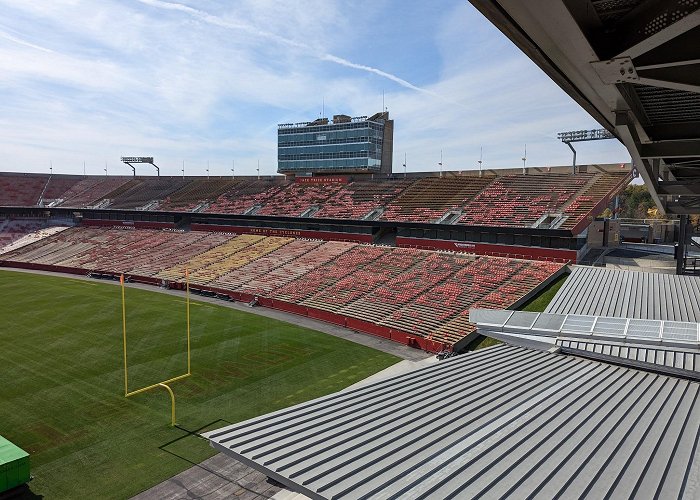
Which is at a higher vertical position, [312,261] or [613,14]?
[613,14]

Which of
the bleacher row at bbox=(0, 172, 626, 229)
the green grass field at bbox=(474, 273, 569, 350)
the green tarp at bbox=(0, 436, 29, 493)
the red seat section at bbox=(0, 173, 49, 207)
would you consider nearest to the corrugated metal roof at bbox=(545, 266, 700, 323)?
the green grass field at bbox=(474, 273, 569, 350)

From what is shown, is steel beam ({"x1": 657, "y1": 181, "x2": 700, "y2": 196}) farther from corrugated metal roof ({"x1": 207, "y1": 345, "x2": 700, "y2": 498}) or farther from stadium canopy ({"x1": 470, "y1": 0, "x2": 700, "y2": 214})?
stadium canopy ({"x1": 470, "y1": 0, "x2": 700, "y2": 214})

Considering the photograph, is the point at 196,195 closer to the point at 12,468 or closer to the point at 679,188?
the point at 12,468

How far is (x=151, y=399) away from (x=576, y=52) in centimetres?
1937

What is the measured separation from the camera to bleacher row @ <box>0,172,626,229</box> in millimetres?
39094

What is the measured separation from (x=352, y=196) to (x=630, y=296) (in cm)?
3633

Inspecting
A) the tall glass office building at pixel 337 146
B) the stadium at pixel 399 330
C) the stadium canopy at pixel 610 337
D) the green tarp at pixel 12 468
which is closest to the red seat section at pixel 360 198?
the stadium at pixel 399 330

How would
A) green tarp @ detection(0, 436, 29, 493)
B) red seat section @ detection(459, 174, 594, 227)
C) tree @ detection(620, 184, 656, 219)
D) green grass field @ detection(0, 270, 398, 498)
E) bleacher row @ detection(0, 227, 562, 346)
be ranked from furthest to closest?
tree @ detection(620, 184, 656, 219) → red seat section @ detection(459, 174, 594, 227) → bleacher row @ detection(0, 227, 562, 346) → green grass field @ detection(0, 270, 398, 498) → green tarp @ detection(0, 436, 29, 493)

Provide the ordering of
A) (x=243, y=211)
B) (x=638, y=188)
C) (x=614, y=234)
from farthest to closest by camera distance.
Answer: (x=638, y=188) < (x=243, y=211) < (x=614, y=234)

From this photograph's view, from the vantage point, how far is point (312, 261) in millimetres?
42750

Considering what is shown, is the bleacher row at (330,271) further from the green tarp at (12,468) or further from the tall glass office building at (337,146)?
the green tarp at (12,468)

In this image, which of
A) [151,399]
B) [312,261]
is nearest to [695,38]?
[151,399]

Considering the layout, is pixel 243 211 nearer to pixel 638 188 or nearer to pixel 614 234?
pixel 614 234

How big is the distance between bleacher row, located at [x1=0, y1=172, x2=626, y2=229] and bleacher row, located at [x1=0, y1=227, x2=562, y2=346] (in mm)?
4230
